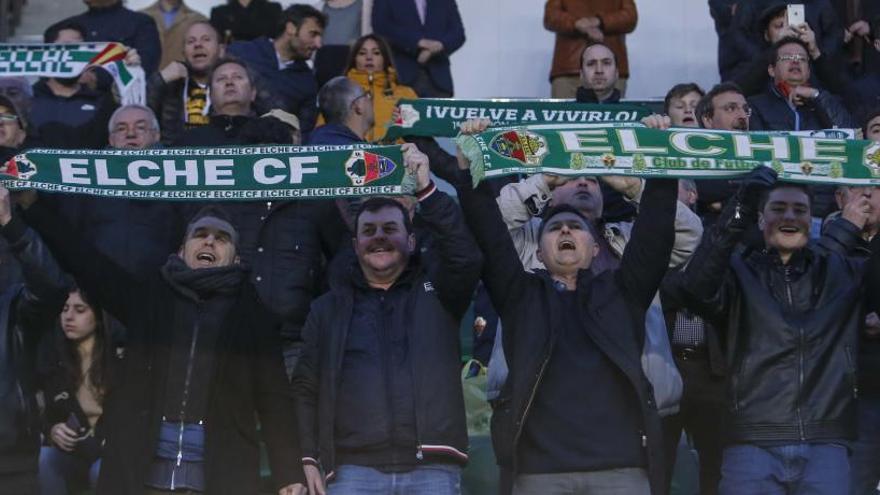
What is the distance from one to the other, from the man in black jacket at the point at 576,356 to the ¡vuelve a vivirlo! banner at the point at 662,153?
9cm

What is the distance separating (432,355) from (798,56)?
4305mm

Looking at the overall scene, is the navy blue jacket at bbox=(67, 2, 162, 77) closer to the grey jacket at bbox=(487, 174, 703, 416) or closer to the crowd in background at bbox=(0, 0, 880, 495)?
the crowd in background at bbox=(0, 0, 880, 495)

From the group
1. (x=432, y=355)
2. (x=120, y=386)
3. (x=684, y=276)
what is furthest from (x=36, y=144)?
(x=684, y=276)

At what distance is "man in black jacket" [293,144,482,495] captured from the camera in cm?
780

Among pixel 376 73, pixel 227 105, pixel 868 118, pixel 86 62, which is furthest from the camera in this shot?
pixel 376 73

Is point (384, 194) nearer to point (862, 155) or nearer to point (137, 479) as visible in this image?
point (137, 479)

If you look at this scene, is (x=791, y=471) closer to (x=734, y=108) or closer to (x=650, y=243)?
(x=650, y=243)

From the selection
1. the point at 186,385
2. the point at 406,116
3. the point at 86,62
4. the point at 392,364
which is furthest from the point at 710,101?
the point at 86,62

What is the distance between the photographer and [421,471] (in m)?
7.81

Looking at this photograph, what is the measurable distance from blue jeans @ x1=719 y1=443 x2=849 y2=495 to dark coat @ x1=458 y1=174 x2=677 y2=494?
14.1 inches

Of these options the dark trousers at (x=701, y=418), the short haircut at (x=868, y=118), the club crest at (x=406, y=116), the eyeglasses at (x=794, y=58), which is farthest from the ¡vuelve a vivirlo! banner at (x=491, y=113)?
the dark trousers at (x=701, y=418)

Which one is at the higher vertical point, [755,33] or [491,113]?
[755,33]

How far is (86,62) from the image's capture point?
38.1ft

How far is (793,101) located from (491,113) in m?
2.08
